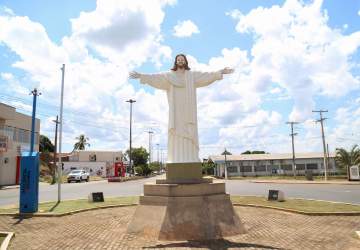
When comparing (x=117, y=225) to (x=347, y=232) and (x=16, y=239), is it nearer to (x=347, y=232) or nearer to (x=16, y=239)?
(x=16, y=239)

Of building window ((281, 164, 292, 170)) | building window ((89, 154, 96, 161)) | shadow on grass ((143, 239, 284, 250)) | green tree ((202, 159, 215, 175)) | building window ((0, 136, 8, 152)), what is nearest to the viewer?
shadow on grass ((143, 239, 284, 250))

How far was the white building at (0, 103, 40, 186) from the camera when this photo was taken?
3753 cm

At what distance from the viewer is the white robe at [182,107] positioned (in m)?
10.3

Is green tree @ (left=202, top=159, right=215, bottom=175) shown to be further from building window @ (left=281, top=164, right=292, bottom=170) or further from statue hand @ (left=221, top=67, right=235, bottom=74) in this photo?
statue hand @ (left=221, top=67, right=235, bottom=74)

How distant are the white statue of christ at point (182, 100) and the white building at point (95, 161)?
2591 inches

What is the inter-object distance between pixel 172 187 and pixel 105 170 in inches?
2737

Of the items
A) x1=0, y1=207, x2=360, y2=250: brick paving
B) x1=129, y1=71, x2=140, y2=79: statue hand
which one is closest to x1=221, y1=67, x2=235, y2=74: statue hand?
x1=129, y1=71, x2=140, y2=79: statue hand

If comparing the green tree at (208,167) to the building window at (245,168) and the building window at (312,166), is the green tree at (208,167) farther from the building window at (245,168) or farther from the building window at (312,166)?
the building window at (312,166)

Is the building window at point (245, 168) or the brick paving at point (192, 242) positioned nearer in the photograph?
the brick paving at point (192, 242)

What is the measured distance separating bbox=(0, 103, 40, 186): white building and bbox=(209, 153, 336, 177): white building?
37992 millimetres

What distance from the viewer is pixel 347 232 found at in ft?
32.8

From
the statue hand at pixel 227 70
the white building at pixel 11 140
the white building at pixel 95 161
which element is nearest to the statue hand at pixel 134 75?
the statue hand at pixel 227 70

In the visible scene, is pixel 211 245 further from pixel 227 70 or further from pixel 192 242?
pixel 227 70

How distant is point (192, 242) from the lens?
8.73 meters
